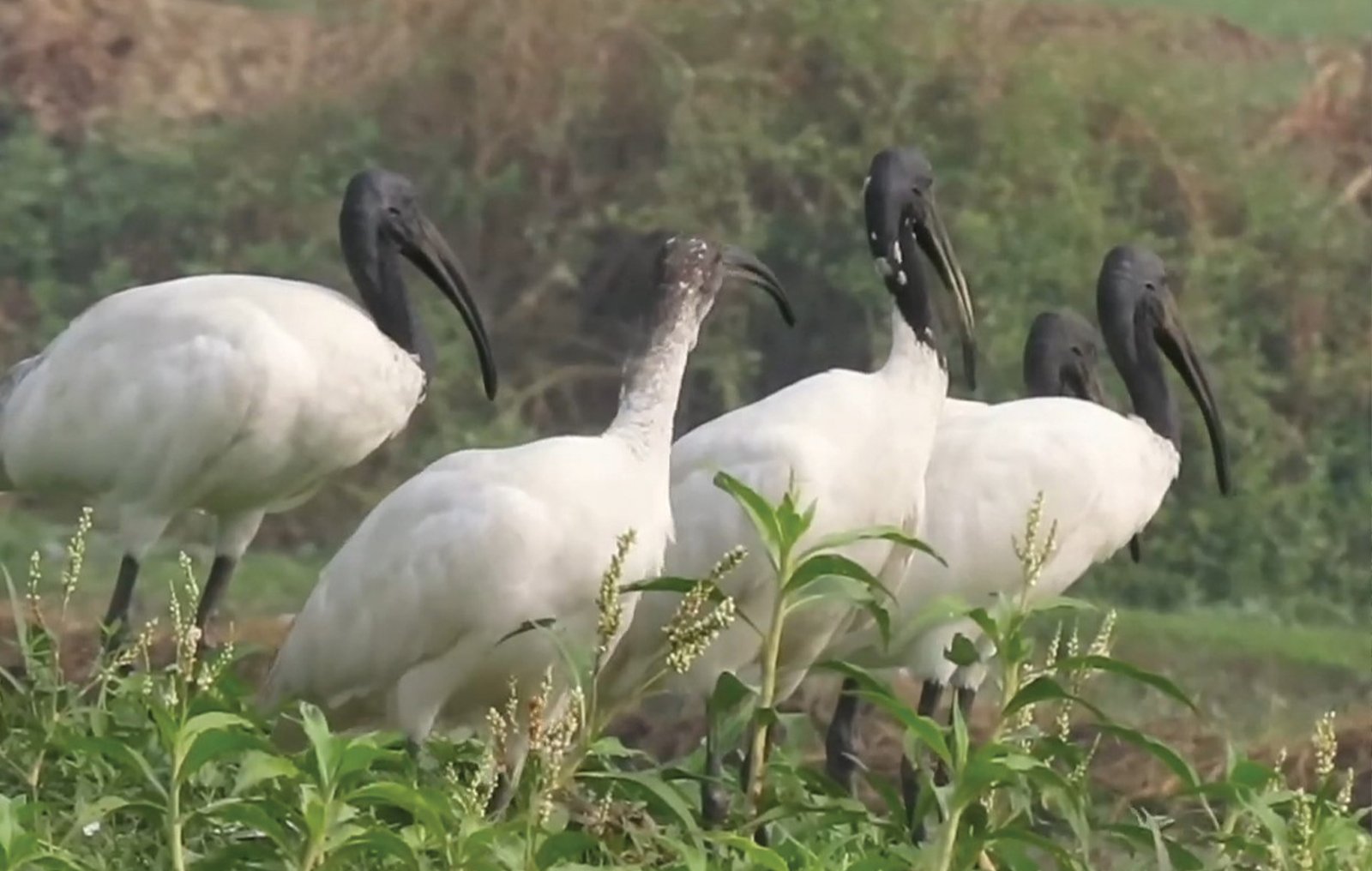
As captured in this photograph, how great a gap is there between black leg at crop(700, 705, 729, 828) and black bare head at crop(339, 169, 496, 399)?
3.65 feet

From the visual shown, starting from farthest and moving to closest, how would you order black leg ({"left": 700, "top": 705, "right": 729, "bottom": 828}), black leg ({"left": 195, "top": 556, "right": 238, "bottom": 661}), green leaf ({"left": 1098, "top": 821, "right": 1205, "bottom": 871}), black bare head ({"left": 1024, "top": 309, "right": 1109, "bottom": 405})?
black bare head ({"left": 1024, "top": 309, "right": 1109, "bottom": 405})
black leg ({"left": 195, "top": 556, "right": 238, "bottom": 661})
black leg ({"left": 700, "top": 705, "right": 729, "bottom": 828})
green leaf ({"left": 1098, "top": 821, "right": 1205, "bottom": 871})

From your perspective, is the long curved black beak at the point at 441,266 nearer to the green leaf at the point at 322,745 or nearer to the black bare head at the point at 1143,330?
the black bare head at the point at 1143,330

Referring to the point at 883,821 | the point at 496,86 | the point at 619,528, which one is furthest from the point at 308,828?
the point at 496,86

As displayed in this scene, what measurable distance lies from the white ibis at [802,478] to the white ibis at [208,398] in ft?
1.69

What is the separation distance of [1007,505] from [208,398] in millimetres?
1213

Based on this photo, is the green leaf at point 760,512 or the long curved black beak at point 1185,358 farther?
the long curved black beak at point 1185,358

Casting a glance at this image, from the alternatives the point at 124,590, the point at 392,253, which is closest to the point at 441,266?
the point at 392,253

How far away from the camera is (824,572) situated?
8.05 feet

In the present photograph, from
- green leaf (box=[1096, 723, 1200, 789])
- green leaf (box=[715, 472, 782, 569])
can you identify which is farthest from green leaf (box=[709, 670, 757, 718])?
green leaf (box=[1096, 723, 1200, 789])

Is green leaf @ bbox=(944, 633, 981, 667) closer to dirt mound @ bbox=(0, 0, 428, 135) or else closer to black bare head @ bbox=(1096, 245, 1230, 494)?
black bare head @ bbox=(1096, 245, 1230, 494)

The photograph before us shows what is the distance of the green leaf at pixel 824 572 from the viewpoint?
94.5 inches

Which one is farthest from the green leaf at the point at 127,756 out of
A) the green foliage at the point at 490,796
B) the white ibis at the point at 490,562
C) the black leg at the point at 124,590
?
the black leg at the point at 124,590

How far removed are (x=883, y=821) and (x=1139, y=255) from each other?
7.32 feet

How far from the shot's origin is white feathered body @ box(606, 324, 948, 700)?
3461 millimetres
